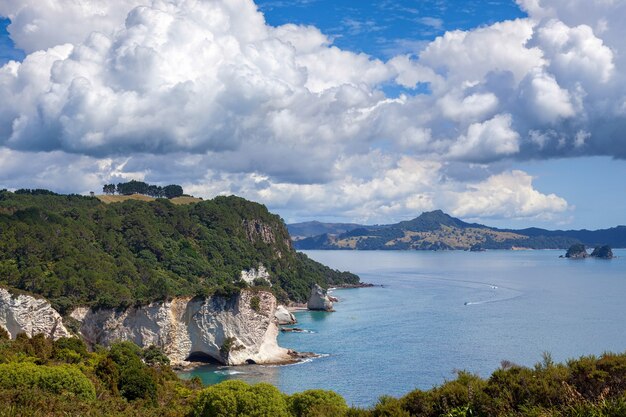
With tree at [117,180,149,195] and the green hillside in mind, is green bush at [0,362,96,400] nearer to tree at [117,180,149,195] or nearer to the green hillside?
the green hillside

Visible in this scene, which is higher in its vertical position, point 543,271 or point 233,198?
point 233,198

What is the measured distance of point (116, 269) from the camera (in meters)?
83.3

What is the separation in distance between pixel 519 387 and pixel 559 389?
1346 millimetres

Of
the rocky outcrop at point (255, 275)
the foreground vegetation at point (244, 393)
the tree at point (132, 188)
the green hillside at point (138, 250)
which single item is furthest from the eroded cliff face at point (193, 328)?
the tree at point (132, 188)

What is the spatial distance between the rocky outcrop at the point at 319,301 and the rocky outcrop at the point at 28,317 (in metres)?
61.8

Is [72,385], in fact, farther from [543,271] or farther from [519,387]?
[543,271]

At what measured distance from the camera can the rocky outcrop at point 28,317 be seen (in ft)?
197

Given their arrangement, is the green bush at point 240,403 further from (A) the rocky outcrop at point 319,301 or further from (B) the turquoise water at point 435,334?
(A) the rocky outcrop at point 319,301

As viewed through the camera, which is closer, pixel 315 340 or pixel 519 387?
pixel 519 387

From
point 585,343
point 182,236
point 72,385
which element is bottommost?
point 585,343

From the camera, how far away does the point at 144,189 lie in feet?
533

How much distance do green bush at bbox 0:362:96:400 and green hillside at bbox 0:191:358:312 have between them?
34.2 metres

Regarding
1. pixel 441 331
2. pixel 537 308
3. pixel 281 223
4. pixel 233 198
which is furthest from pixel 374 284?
pixel 441 331

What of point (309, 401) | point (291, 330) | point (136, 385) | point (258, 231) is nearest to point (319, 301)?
point (291, 330)
